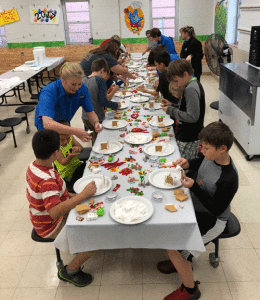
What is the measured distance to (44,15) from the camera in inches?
327

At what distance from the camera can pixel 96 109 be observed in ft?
11.5

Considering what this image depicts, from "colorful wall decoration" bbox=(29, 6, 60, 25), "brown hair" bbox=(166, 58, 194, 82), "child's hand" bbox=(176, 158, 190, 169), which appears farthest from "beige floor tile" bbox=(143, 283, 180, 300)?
"colorful wall decoration" bbox=(29, 6, 60, 25)

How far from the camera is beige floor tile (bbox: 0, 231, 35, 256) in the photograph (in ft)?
8.55

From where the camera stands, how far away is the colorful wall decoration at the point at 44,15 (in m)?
8.25

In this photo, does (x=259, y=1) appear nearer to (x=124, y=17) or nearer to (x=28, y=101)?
(x=124, y=17)

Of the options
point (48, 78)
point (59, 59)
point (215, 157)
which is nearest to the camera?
point (215, 157)

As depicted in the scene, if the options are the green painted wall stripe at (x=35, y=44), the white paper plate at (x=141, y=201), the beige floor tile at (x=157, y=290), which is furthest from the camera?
the green painted wall stripe at (x=35, y=44)

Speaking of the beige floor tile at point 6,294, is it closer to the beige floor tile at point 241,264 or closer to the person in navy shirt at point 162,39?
the beige floor tile at point 241,264

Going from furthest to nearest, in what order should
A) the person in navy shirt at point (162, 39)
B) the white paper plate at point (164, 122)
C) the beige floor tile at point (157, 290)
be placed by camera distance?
the person in navy shirt at point (162, 39), the white paper plate at point (164, 122), the beige floor tile at point (157, 290)

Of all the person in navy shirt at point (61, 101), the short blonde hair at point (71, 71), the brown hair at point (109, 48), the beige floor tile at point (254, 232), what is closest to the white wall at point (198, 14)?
the brown hair at point (109, 48)

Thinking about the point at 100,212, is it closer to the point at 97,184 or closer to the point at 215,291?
the point at 97,184

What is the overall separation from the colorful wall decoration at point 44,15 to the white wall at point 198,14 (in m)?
3.49

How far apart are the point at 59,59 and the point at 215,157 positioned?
6.99m

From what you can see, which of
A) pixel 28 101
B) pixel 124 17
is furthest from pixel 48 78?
pixel 124 17
